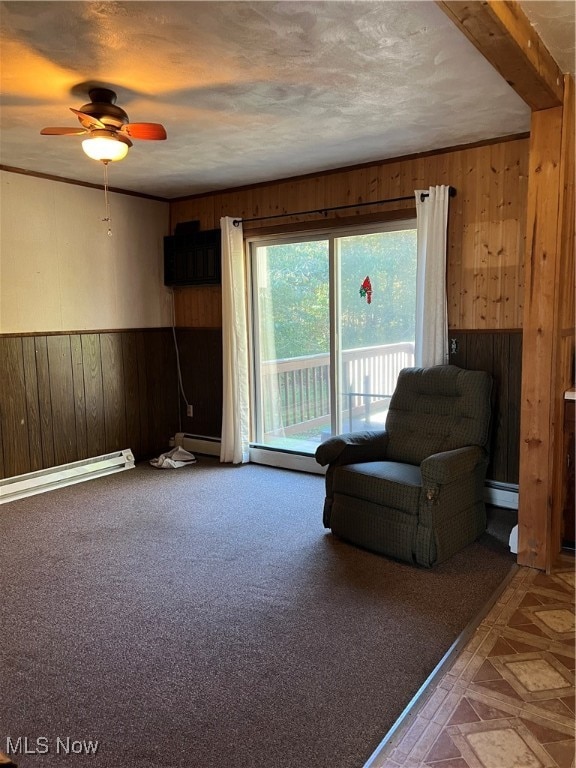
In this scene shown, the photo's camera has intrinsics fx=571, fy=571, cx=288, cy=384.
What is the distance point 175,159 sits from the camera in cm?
423

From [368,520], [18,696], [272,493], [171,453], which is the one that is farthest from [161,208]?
[18,696]

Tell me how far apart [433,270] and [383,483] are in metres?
1.67

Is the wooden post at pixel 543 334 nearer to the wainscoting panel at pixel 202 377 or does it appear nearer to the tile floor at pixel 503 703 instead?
the tile floor at pixel 503 703

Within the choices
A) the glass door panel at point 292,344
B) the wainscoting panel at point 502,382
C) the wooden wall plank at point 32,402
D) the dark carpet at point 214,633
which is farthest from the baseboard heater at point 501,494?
the wooden wall plank at point 32,402

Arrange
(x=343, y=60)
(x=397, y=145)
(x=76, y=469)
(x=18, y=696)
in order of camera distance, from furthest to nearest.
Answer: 1. (x=76, y=469)
2. (x=397, y=145)
3. (x=343, y=60)
4. (x=18, y=696)

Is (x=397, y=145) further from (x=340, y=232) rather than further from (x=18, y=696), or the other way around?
(x=18, y=696)

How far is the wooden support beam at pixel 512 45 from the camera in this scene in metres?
1.82

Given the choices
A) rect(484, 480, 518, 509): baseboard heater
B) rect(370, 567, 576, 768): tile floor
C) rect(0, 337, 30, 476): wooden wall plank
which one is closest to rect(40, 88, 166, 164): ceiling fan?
rect(0, 337, 30, 476): wooden wall plank

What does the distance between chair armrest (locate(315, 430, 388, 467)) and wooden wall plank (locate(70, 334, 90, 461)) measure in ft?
8.04

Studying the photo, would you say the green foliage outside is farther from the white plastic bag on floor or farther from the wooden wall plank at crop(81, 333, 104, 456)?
the wooden wall plank at crop(81, 333, 104, 456)

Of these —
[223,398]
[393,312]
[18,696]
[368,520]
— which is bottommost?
[18,696]

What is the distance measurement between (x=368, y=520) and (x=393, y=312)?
1841 millimetres

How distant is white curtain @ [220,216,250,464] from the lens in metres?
5.15

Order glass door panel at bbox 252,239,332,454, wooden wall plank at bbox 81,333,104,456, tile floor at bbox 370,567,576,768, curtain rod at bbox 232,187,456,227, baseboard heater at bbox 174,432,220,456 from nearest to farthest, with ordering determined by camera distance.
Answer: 1. tile floor at bbox 370,567,576,768
2. curtain rod at bbox 232,187,456,227
3. glass door panel at bbox 252,239,332,454
4. wooden wall plank at bbox 81,333,104,456
5. baseboard heater at bbox 174,432,220,456
